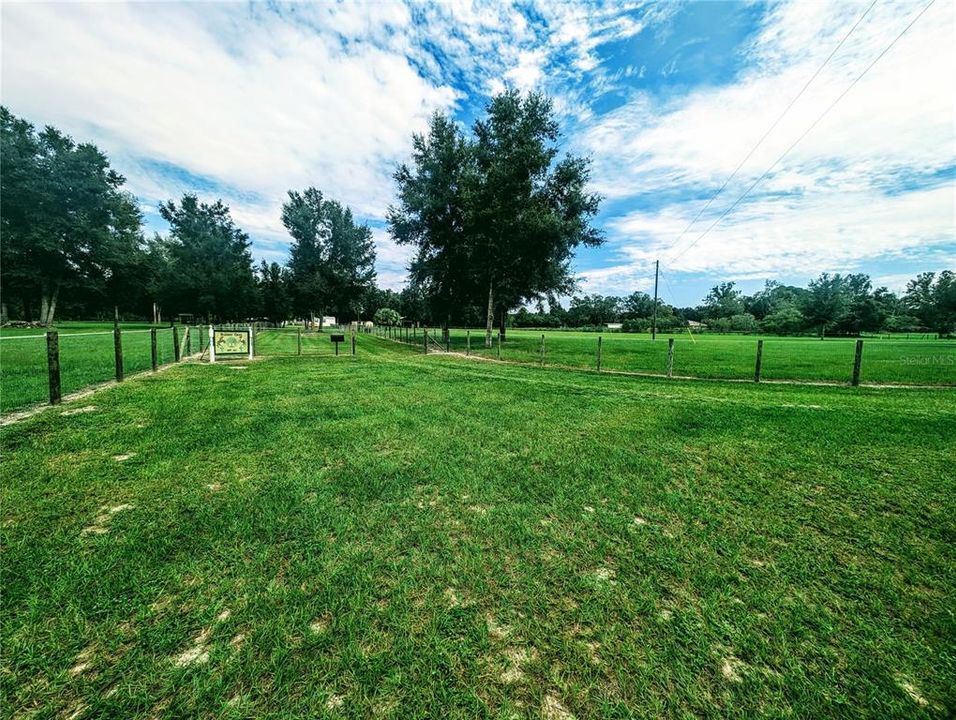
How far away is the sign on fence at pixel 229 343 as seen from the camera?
46.6 ft

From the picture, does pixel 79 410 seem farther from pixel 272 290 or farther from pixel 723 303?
pixel 723 303

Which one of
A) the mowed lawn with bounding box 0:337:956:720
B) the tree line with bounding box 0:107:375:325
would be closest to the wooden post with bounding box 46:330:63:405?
the mowed lawn with bounding box 0:337:956:720

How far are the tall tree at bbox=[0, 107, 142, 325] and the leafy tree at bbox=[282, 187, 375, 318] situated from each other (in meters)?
19.2

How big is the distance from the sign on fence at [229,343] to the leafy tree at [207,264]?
50942 millimetres

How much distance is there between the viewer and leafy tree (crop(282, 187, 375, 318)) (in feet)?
165

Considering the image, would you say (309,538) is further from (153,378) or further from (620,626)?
(153,378)

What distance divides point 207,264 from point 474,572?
71.5 meters

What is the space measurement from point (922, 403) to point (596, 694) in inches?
411

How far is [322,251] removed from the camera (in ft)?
170

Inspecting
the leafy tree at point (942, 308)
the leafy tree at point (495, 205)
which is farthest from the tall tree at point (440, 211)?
the leafy tree at point (942, 308)

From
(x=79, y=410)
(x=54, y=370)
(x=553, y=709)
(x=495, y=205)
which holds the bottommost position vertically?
(x=553, y=709)

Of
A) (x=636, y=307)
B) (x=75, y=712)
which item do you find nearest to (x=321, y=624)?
(x=75, y=712)

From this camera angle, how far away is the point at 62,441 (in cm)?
470

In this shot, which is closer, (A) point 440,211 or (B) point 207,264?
(A) point 440,211
